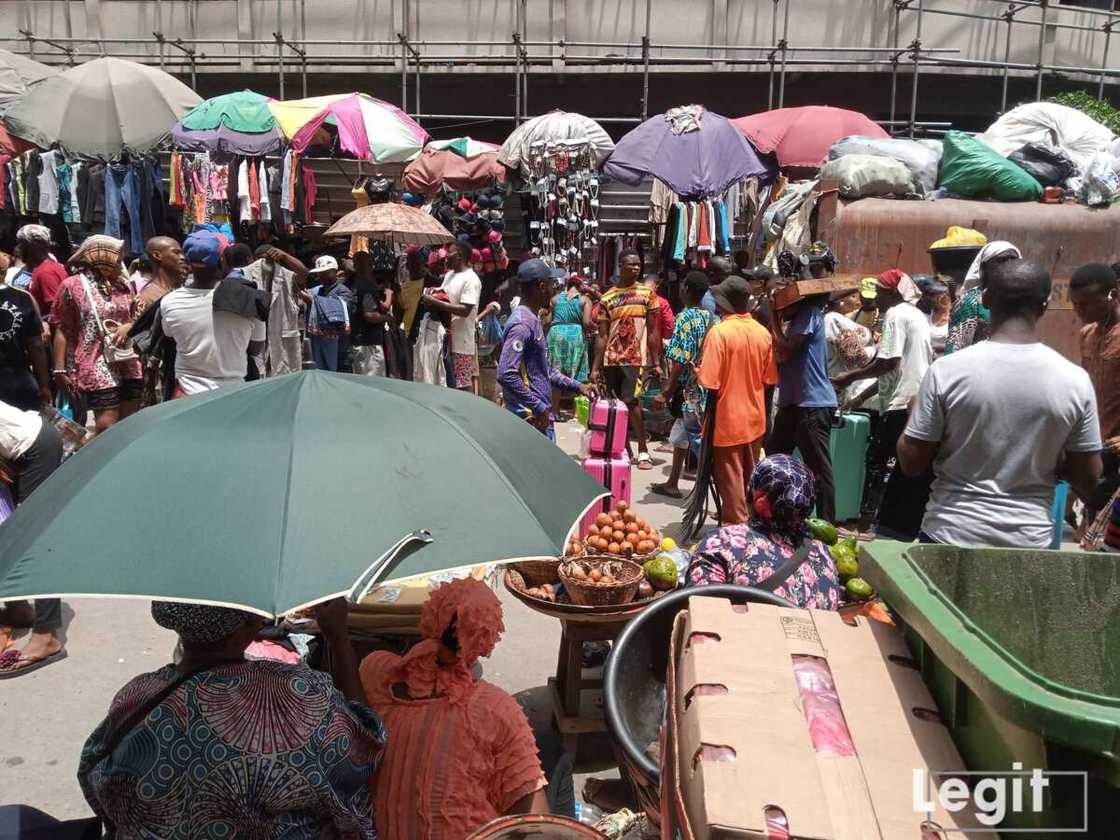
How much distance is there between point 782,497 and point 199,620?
2049 mm

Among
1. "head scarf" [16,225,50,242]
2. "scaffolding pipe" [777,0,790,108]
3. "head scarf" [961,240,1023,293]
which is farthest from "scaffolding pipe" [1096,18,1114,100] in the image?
"head scarf" [16,225,50,242]

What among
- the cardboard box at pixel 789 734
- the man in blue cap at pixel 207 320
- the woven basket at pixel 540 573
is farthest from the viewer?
the man in blue cap at pixel 207 320

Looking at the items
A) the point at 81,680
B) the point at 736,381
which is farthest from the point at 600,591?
the point at 81,680

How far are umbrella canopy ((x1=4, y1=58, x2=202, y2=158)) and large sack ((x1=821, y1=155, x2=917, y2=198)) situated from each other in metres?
9.08

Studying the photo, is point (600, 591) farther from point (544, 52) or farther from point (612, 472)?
point (544, 52)

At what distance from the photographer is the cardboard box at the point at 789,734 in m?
1.35

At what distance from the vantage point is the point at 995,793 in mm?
1377

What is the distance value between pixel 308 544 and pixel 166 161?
40.3 ft

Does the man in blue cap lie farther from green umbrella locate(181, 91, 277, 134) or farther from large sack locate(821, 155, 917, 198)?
green umbrella locate(181, 91, 277, 134)

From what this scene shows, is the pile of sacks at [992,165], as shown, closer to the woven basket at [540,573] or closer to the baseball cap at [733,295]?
the baseball cap at [733,295]

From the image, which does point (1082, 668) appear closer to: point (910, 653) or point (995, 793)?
point (910, 653)

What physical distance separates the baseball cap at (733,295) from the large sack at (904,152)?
4.26 meters

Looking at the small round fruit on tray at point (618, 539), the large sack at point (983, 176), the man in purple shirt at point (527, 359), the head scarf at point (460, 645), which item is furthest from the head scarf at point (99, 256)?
the large sack at point (983, 176)

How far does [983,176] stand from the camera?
888 cm
